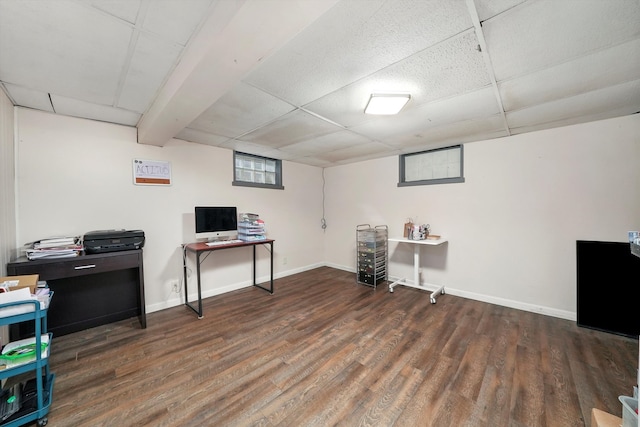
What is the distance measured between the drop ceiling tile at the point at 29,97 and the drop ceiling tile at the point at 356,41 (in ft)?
6.37

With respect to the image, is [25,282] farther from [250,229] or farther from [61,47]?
[250,229]

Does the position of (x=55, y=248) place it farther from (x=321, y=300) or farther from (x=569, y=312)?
(x=569, y=312)

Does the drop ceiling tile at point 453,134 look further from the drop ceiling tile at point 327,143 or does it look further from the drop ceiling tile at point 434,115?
the drop ceiling tile at point 327,143

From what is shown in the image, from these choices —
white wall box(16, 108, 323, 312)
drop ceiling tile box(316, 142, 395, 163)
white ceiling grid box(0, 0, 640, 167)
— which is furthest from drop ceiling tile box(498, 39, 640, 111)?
white wall box(16, 108, 323, 312)

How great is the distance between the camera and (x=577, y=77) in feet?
5.74

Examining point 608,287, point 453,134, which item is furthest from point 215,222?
point 608,287

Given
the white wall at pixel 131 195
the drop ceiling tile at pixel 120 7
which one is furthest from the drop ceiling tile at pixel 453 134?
the drop ceiling tile at pixel 120 7

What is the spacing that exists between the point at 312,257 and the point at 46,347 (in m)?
3.93

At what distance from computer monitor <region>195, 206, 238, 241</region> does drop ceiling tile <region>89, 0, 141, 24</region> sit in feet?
7.20

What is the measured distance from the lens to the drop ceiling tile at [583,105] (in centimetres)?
196

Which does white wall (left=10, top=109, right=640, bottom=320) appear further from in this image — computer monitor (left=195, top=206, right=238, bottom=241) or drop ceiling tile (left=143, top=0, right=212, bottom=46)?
drop ceiling tile (left=143, top=0, right=212, bottom=46)

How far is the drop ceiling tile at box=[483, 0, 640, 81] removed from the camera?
3.84ft

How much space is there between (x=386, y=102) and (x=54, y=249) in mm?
3358

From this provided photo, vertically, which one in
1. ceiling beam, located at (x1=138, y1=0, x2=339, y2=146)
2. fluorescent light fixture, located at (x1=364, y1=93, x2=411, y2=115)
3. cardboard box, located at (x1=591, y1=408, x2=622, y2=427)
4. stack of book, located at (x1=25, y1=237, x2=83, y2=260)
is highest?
fluorescent light fixture, located at (x1=364, y1=93, x2=411, y2=115)
